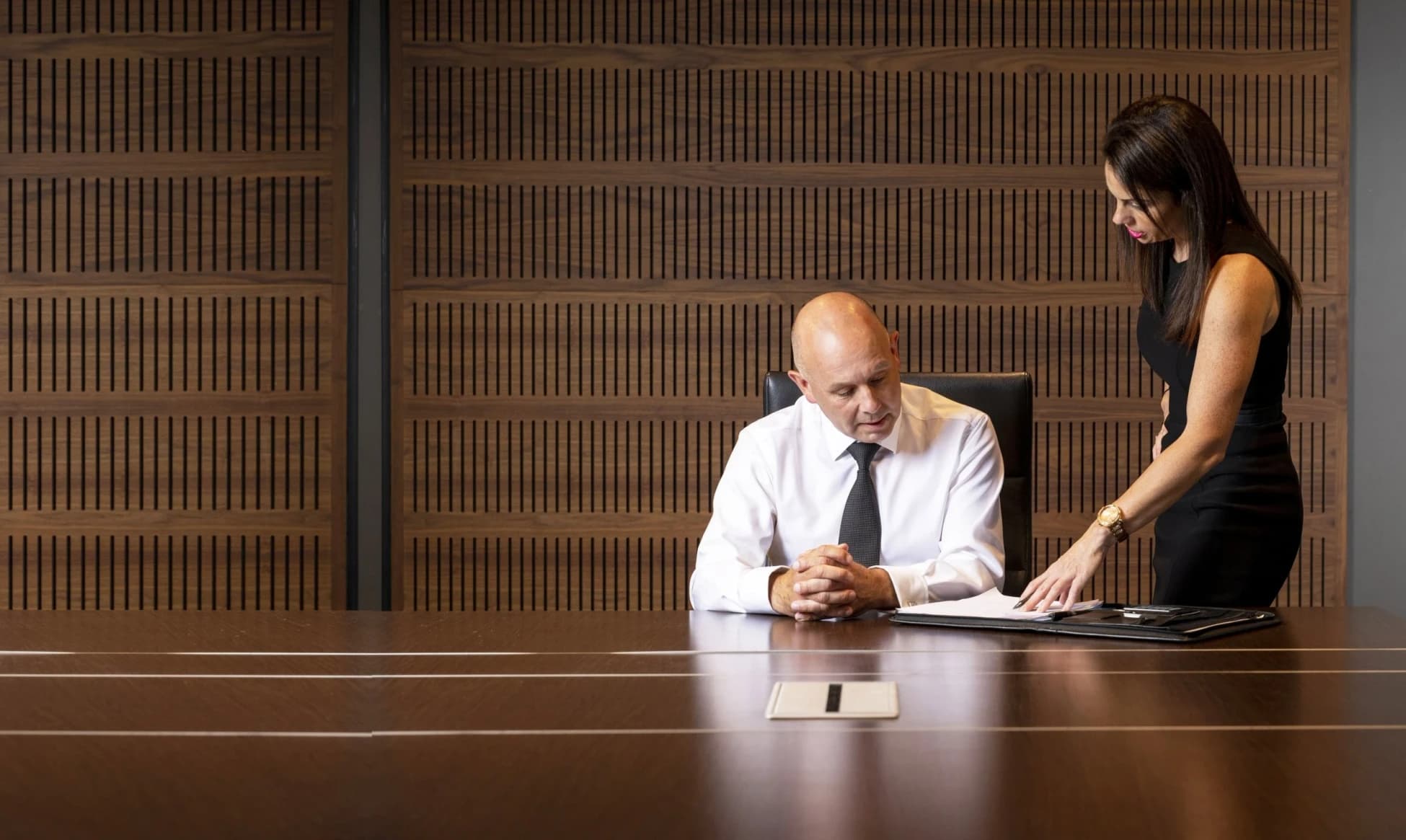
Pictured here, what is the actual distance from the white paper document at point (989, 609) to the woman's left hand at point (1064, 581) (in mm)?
15

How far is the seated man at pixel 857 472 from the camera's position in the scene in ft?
8.18

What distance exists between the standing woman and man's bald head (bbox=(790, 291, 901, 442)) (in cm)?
50

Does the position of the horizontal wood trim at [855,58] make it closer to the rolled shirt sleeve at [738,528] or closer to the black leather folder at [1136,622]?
the rolled shirt sleeve at [738,528]

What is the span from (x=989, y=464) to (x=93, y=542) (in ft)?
10.6

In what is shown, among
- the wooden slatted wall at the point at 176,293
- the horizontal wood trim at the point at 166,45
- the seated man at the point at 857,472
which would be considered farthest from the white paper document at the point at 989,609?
the horizontal wood trim at the point at 166,45

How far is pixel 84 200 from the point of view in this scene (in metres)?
4.30

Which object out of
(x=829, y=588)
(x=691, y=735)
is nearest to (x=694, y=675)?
(x=691, y=735)

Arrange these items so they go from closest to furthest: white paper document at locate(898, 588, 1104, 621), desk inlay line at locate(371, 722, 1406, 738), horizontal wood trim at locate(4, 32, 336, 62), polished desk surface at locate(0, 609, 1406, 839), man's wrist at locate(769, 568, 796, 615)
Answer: polished desk surface at locate(0, 609, 1406, 839), desk inlay line at locate(371, 722, 1406, 738), white paper document at locate(898, 588, 1104, 621), man's wrist at locate(769, 568, 796, 615), horizontal wood trim at locate(4, 32, 336, 62)

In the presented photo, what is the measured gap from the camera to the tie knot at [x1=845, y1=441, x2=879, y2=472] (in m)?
2.57

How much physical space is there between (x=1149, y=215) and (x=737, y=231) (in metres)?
2.04

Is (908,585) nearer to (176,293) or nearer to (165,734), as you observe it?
(165,734)

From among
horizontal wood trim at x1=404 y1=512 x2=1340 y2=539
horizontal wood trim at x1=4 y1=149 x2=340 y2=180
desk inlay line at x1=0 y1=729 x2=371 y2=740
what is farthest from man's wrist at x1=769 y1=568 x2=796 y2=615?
horizontal wood trim at x1=4 y1=149 x2=340 y2=180

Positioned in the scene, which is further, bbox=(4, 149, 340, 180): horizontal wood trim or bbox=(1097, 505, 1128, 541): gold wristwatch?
bbox=(4, 149, 340, 180): horizontal wood trim

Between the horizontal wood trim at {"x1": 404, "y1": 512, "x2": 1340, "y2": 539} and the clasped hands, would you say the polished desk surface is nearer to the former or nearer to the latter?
the clasped hands
